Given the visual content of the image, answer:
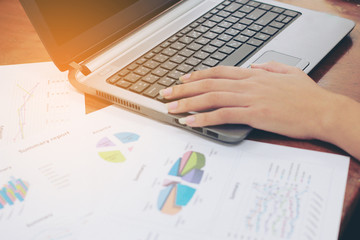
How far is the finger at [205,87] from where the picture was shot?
24.2 inches

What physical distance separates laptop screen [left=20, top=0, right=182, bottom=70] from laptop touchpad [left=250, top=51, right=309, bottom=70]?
293mm

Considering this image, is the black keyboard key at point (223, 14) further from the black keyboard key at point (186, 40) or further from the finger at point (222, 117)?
the finger at point (222, 117)

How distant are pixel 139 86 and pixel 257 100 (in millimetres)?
215

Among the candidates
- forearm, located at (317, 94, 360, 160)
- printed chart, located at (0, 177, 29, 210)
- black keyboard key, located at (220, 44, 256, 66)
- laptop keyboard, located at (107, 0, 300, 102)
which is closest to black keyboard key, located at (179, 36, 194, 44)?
laptop keyboard, located at (107, 0, 300, 102)

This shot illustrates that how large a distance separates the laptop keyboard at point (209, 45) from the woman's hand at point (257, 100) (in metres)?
0.05

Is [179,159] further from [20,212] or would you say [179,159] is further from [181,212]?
[20,212]

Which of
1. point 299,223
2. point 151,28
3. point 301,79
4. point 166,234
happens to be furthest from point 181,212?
point 151,28

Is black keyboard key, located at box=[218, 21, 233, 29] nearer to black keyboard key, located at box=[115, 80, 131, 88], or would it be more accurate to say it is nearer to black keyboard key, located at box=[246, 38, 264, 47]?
black keyboard key, located at box=[246, 38, 264, 47]

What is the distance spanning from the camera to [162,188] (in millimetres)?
508

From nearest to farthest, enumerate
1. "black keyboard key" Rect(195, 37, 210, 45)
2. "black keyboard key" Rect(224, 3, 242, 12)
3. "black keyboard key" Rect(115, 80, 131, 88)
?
1. "black keyboard key" Rect(115, 80, 131, 88)
2. "black keyboard key" Rect(195, 37, 210, 45)
3. "black keyboard key" Rect(224, 3, 242, 12)

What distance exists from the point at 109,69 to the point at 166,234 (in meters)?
0.37

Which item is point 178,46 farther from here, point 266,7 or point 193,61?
point 266,7

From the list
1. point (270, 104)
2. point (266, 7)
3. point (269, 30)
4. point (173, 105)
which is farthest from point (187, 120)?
point (266, 7)

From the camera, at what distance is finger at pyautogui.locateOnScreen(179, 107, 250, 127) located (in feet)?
1.84
